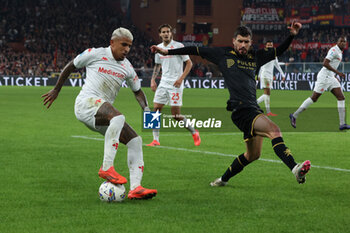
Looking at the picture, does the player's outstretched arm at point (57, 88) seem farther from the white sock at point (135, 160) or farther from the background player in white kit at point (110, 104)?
the white sock at point (135, 160)

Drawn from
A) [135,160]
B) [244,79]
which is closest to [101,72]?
[135,160]

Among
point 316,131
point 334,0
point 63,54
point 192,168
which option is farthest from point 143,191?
point 334,0

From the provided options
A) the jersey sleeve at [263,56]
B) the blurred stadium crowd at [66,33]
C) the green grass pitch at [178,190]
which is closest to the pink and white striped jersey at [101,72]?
the green grass pitch at [178,190]

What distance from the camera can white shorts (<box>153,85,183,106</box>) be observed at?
40.1 feet

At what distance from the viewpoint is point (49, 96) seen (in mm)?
6969

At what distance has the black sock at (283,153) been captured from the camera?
6.43 meters

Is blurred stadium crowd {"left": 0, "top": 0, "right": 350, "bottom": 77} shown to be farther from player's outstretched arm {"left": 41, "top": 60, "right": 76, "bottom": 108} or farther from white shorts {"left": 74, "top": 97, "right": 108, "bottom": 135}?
white shorts {"left": 74, "top": 97, "right": 108, "bottom": 135}

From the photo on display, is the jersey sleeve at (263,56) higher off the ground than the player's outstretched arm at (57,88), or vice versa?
the jersey sleeve at (263,56)

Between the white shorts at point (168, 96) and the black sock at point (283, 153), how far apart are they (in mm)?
5697

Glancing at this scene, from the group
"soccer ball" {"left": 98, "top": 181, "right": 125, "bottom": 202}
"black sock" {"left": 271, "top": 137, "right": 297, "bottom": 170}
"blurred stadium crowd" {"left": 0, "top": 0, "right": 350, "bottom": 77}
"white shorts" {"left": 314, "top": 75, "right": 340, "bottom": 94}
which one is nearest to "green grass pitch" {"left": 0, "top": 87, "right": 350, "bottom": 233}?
"soccer ball" {"left": 98, "top": 181, "right": 125, "bottom": 202}

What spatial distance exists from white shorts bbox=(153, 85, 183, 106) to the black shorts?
5126mm

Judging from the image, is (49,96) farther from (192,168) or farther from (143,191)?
(192,168)

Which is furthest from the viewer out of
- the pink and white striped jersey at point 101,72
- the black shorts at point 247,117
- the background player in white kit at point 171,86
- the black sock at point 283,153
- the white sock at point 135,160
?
the background player in white kit at point 171,86

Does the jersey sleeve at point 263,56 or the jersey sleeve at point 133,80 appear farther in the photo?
the jersey sleeve at point 263,56
